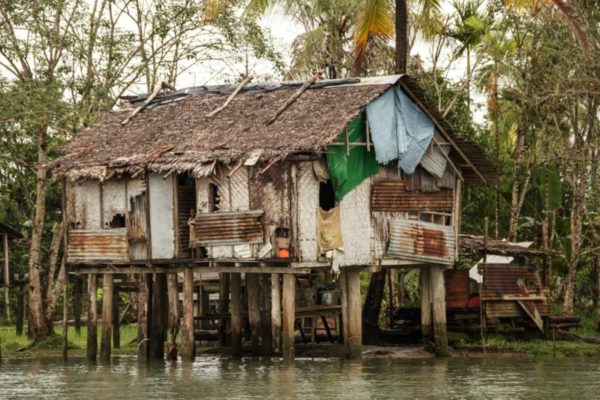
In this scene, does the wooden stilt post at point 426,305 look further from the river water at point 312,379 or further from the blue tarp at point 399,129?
the blue tarp at point 399,129

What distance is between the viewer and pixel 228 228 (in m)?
28.6

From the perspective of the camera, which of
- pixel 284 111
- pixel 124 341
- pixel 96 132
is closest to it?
pixel 284 111

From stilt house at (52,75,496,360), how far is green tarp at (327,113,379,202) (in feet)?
0.08

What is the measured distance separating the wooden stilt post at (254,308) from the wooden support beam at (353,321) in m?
2.16

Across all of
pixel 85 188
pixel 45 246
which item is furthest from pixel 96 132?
pixel 45 246

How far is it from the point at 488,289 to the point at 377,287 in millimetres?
3319

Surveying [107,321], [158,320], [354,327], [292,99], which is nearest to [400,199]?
[354,327]

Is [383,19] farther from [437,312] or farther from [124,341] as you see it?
[124,341]

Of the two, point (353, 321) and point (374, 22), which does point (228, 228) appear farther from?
point (374, 22)

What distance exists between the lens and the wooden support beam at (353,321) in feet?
94.8

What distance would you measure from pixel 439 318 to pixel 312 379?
5623mm

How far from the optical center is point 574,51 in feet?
111

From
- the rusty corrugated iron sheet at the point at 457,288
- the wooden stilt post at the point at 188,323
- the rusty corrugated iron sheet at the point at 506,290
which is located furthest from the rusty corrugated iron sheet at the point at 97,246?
the rusty corrugated iron sheet at the point at 506,290

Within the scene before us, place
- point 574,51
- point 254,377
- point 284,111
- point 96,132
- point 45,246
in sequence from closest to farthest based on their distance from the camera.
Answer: point 254,377 < point 284,111 < point 96,132 < point 574,51 < point 45,246
